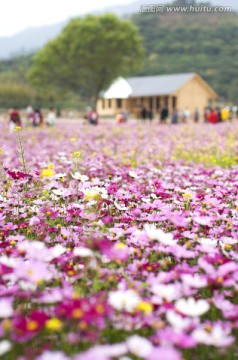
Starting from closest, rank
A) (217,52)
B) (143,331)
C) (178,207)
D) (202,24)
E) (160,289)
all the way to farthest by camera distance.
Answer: (160,289) → (143,331) → (178,207) → (217,52) → (202,24)

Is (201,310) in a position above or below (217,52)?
below

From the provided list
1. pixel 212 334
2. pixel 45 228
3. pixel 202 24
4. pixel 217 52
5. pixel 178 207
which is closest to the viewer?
pixel 212 334

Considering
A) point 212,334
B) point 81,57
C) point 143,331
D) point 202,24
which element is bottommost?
point 143,331

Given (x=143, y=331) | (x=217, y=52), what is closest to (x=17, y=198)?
(x=143, y=331)

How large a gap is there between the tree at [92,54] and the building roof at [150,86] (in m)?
1.67

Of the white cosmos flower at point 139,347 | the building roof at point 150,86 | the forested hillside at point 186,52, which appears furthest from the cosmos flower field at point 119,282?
the forested hillside at point 186,52

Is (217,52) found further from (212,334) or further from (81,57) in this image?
(212,334)

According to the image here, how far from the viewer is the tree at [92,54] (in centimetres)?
4966

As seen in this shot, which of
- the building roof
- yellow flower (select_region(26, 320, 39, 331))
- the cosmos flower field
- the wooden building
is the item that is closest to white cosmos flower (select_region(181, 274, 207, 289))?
the cosmos flower field

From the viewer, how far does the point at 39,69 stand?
5134cm

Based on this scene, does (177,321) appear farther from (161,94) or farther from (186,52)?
(186,52)

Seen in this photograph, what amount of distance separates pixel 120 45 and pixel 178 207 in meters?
47.8

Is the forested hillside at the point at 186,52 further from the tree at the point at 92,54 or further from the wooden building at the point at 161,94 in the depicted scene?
the wooden building at the point at 161,94

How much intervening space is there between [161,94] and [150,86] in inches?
97.1
